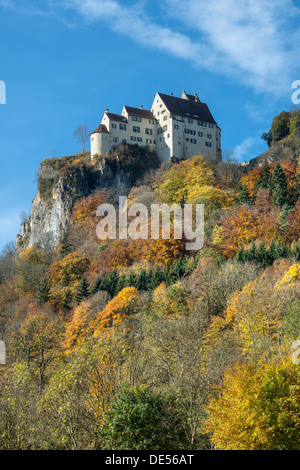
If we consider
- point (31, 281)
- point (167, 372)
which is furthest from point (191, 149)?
point (167, 372)

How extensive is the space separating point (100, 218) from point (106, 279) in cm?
2527

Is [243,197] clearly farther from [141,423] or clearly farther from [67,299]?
[141,423]

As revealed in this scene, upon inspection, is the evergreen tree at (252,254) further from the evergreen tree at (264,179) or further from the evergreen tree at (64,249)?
the evergreen tree at (64,249)

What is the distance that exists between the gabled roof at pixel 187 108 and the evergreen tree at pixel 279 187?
30737 millimetres

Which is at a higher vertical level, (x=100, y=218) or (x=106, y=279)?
(x=100, y=218)

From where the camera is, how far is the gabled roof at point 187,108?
100625 millimetres

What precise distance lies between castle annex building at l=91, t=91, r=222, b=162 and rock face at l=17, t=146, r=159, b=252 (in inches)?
99.3

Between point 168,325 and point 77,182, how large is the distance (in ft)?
189

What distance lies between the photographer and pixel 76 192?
9200 cm

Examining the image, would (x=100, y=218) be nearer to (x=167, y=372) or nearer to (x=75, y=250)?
(x=75, y=250)

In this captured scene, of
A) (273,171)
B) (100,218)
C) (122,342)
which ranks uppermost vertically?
(273,171)

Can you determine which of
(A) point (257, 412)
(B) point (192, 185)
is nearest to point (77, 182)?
(B) point (192, 185)

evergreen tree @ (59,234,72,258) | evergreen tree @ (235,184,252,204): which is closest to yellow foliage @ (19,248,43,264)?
evergreen tree @ (59,234,72,258)
